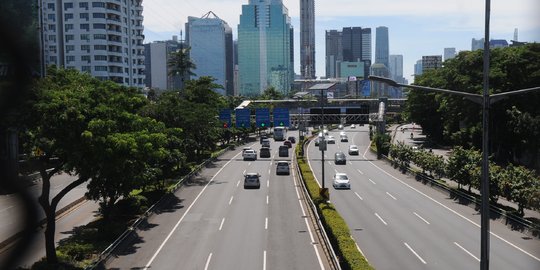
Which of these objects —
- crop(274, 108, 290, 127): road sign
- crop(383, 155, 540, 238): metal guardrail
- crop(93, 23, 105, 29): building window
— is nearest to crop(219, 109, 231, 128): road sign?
crop(274, 108, 290, 127): road sign

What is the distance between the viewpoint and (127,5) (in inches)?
4331

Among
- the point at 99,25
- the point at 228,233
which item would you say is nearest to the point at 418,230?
the point at 228,233

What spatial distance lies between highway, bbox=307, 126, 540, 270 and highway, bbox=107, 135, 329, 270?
116 inches

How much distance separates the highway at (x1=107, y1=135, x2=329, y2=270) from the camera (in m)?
23.6

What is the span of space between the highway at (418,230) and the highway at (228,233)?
2.96 m

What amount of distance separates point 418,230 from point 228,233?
10176mm

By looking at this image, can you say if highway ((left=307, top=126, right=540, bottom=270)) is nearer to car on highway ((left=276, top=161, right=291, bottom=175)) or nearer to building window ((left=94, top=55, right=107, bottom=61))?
car on highway ((left=276, top=161, right=291, bottom=175))

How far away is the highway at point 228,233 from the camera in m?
23.6

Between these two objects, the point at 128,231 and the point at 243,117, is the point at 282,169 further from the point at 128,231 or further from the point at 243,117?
the point at 128,231

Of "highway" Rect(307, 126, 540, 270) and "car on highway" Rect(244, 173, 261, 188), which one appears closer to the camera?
"highway" Rect(307, 126, 540, 270)

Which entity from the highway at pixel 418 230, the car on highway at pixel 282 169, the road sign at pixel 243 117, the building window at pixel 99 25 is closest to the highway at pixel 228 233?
the highway at pixel 418 230

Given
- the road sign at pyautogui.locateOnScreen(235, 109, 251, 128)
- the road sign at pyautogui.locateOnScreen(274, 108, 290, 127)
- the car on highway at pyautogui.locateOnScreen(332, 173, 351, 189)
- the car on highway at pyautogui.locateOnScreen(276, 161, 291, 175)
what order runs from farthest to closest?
the road sign at pyautogui.locateOnScreen(235, 109, 251, 128), the road sign at pyautogui.locateOnScreen(274, 108, 290, 127), the car on highway at pyautogui.locateOnScreen(276, 161, 291, 175), the car on highway at pyautogui.locateOnScreen(332, 173, 351, 189)

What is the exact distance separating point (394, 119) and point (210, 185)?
4900 inches

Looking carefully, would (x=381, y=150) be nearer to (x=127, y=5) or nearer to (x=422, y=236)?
(x=422, y=236)
